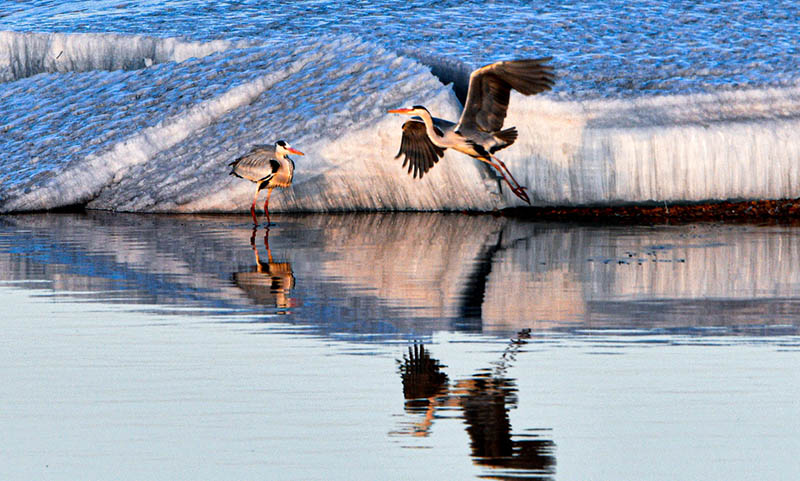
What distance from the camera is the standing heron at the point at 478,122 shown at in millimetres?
13125

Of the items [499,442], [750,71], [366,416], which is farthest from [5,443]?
[750,71]

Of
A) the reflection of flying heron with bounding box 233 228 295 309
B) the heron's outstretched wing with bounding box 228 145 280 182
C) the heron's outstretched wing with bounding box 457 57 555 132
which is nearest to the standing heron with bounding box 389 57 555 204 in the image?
the heron's outstretched wing with bounding box 457 57 555 132

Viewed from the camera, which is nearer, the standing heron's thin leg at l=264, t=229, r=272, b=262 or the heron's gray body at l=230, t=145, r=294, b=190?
the standing heron's thin leg at l=264, t=229, r=272, b=262

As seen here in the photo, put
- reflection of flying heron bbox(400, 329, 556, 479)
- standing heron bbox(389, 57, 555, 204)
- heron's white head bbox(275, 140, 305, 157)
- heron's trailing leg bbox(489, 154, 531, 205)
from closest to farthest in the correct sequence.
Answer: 1. reflection of flying heron bbox(400, 329, 556, 479)
2. standing heron bbox(389, 57, 555, 204)
3. heron's trailing leg bbox(489, 154, 531, 205)
4. heron's white head bbox(275, 140, 305, 157)

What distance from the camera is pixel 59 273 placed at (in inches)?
424

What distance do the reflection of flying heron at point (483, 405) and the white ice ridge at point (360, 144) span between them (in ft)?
30.1

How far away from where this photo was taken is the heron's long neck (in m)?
14.3

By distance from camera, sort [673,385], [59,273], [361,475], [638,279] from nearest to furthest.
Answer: [361,475] < [673,385] < [638,279] < [59,273]

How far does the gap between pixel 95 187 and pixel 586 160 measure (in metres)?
6.16

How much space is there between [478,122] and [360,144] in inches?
105

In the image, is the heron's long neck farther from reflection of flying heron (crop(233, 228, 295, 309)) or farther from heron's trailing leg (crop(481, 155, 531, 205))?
reflection of flying heron (crop(233, 228, 295, 309))

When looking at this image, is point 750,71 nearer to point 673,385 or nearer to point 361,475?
point 673,385

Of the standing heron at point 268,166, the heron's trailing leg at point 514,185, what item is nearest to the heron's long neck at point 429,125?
the heron's trailing leg at point 514,185

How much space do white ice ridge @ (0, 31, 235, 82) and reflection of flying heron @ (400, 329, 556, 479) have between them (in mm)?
14195
